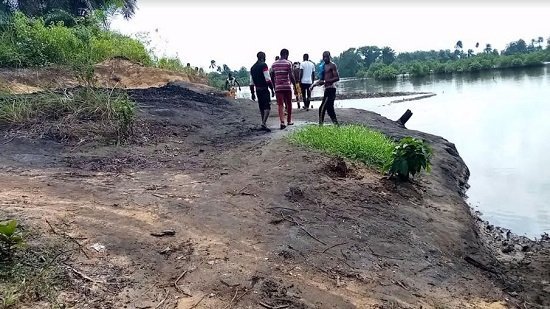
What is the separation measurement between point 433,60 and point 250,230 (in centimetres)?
8420

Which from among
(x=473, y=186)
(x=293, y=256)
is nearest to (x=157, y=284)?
(x=293, y=256)

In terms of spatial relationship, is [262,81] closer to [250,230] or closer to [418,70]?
[250,230]

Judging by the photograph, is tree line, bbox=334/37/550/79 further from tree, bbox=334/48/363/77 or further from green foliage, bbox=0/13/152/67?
green foliage, bbox=0/13/152/67

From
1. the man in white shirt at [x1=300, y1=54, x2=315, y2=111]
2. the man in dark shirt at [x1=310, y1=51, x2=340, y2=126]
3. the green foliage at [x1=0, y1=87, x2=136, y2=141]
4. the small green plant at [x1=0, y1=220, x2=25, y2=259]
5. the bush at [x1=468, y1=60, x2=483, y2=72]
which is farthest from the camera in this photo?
the bush at [x1=468, y1=60, x2=483, y2=72]

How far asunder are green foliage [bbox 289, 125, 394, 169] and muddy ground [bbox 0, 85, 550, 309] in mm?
414

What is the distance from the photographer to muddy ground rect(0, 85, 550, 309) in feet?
13.8

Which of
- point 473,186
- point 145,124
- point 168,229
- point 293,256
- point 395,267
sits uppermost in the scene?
point 145,124

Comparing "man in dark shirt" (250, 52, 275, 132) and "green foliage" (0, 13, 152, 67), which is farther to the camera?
"green foliage" (0, 13, 152, 67)

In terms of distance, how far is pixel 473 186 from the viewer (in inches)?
447

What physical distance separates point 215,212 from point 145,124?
467 cm

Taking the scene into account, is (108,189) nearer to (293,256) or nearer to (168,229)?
(168,229)

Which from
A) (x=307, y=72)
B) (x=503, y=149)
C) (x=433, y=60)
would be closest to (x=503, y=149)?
(x=503, y=149)

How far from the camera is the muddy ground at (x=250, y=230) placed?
13.8 feet

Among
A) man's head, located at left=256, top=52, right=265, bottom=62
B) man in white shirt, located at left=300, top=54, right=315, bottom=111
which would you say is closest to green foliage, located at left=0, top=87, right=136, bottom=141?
man's head, located at left=256, top=52, right=265, bottom=62
